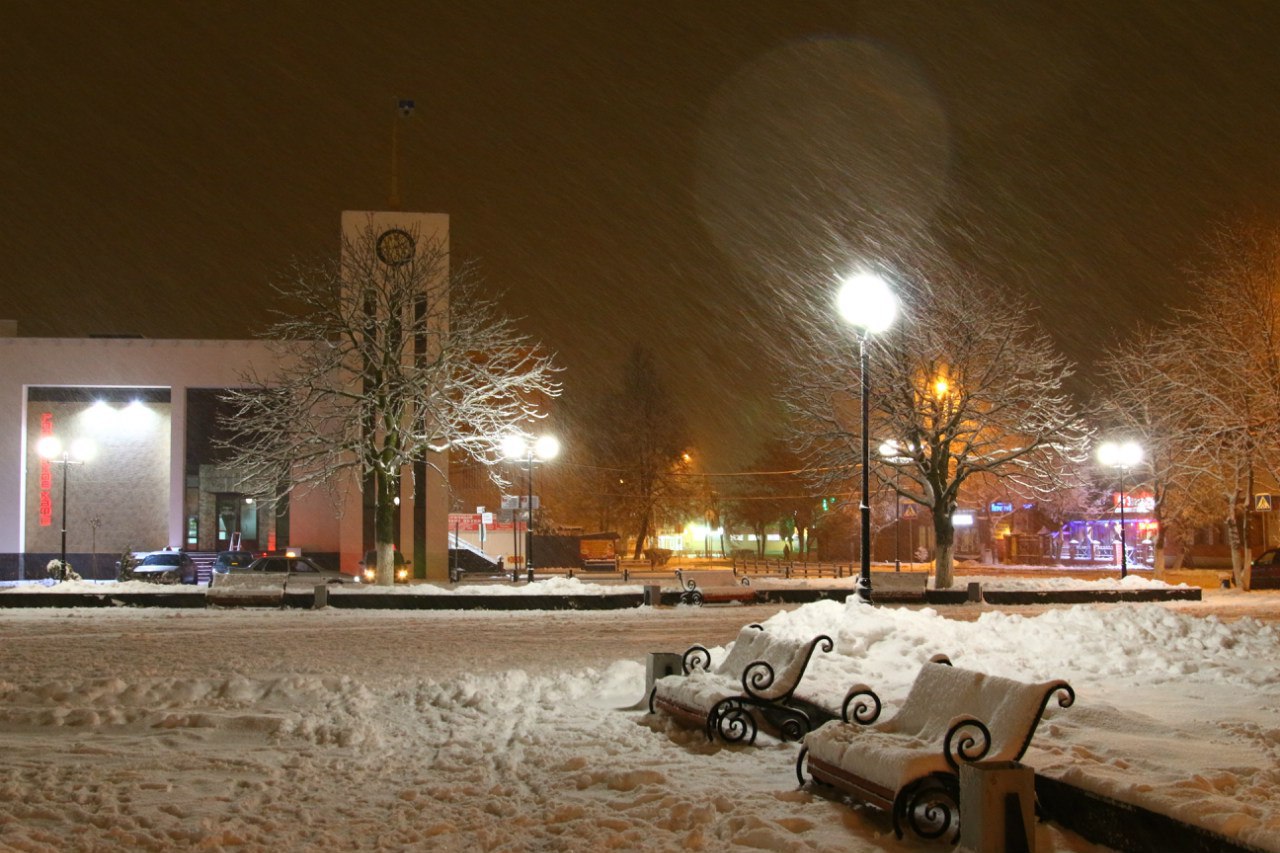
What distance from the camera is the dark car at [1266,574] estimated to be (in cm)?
4284

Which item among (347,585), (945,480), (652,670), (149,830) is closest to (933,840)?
(149,830)

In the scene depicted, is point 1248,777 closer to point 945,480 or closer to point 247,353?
point 945,480

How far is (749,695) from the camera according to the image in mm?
10250

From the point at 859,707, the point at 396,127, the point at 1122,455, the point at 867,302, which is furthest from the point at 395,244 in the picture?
the point at 859,707

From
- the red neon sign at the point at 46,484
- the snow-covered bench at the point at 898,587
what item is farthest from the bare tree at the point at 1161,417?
the red neon sign at the point at 46,484

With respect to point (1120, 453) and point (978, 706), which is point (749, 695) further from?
point (1120, 453)

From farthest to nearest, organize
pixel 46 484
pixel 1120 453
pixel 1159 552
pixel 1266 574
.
Result: pixel 46 484, pixel 1159 552, pixel 1266 574, pixel 1120 453

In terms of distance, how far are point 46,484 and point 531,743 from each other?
4604 centimetres

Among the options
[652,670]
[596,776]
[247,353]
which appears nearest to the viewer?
[596,776]

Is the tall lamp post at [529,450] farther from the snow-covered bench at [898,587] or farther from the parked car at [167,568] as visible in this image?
the parked car at [167,568]

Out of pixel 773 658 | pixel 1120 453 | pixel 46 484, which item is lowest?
pixel 773 658

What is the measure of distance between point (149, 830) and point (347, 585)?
87.6 ft

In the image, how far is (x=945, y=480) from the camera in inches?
1460

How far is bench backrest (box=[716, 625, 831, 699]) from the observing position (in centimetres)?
1030
